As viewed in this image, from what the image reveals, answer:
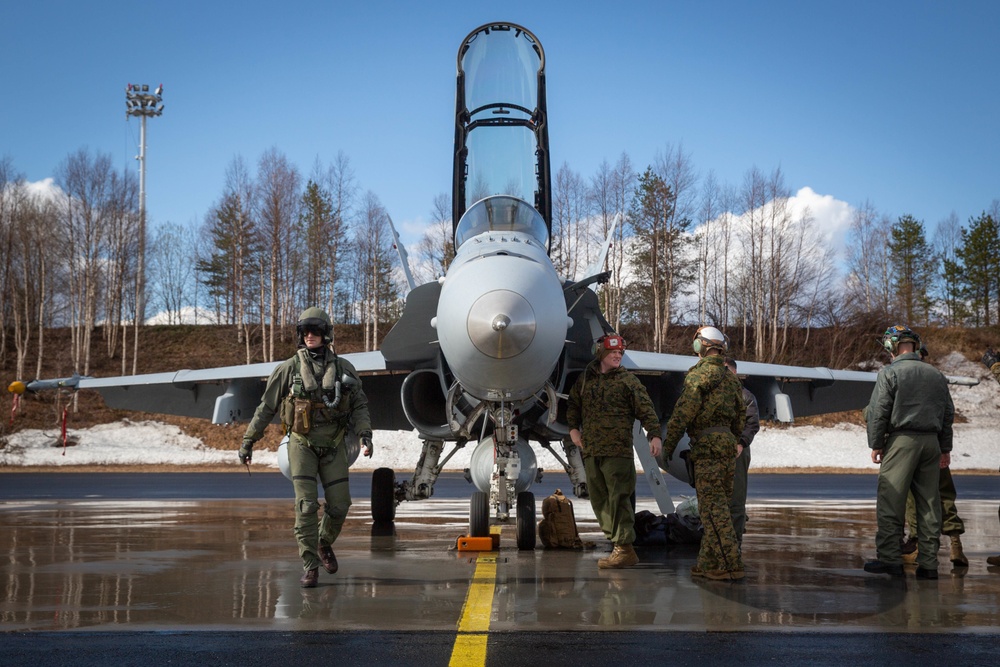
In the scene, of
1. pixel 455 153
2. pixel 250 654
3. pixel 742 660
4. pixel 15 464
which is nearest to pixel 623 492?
pixel 742 660

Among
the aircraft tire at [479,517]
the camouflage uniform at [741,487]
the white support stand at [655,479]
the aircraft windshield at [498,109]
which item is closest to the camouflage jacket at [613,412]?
the camouflage uniform at [741,487]

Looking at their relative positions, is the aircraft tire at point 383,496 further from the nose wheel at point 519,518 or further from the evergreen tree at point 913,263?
the evergreen tree at point 913,263

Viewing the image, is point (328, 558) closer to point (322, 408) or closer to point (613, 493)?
point (322, 408)

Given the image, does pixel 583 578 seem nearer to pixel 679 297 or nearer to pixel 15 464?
pixel 15 464

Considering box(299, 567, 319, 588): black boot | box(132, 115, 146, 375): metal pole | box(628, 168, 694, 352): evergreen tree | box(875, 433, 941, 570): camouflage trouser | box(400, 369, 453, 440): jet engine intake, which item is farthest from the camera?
box(628, 168, 694, 352): evergreen tree

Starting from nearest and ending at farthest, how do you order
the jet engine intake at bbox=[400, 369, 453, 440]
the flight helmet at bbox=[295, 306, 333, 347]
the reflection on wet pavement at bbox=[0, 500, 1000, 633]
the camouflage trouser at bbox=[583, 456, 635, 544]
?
1. the reflection on wet pavement at bbox=[0, 500, 1000, 633]
2. the flight helmet at bbox=[295, 306, 333, 347]
3. the camouflage trouser at bbox=[583, 456, 635, 544]
4. the jet engine intake at bbox=[400, 369, 453, 440]

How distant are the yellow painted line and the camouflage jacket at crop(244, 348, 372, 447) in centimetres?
138

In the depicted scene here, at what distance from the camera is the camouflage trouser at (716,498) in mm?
6242

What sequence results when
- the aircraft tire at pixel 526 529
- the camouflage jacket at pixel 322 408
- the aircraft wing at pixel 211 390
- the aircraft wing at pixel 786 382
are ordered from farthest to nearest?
the aircraft wing at pixel 211 390
the aircraft wing at pixel 786 382
the aircraft tire at pixel 526 529
the camouflage jacket at pixel 322 408

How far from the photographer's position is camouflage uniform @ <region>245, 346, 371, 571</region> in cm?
614

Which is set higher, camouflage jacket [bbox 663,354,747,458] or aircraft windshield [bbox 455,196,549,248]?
aircraft windshield [bbox 455,196,549,248]

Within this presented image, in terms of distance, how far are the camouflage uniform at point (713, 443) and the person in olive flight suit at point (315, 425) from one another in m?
2.35

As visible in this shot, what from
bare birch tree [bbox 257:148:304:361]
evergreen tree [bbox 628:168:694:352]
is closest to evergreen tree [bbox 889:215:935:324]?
evergreen tree [bbox 628:168:694:352]

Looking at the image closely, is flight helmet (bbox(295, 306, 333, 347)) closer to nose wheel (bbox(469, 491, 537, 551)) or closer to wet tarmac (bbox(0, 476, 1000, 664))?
wet tarmac (bbox(0, 476, 1000, 664))
